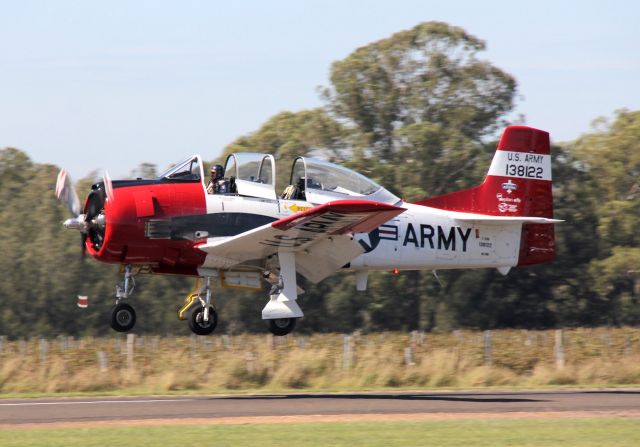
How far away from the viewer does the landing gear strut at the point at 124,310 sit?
59.4ft

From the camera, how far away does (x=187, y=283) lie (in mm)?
41125

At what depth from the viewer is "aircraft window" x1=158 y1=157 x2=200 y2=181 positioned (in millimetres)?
18031

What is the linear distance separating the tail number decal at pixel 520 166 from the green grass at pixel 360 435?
7.66 meters

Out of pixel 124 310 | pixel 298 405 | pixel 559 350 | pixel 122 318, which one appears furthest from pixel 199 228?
pixel 559 350

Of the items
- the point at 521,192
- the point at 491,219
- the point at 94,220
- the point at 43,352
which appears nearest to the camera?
the point at 94,220

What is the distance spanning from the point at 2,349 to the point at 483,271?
899 inches

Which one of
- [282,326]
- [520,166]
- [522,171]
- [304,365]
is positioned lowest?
[304,365]

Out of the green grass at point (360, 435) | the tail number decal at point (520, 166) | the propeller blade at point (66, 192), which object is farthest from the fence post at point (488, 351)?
the propeller blade at point (66, 192)

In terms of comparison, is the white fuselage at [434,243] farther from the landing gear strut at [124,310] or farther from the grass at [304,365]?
the landing gear strut at [124,310]

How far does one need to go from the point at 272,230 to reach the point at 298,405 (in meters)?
2.92

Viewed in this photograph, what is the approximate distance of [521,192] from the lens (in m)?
21.0

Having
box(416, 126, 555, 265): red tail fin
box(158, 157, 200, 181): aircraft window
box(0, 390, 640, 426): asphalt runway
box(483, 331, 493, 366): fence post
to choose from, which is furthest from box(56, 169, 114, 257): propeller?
box(483, 331, 493, 366): fence post

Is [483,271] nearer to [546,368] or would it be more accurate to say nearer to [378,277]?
[378,277]

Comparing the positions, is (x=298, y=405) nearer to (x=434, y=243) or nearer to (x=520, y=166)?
(x=434, y=243)
